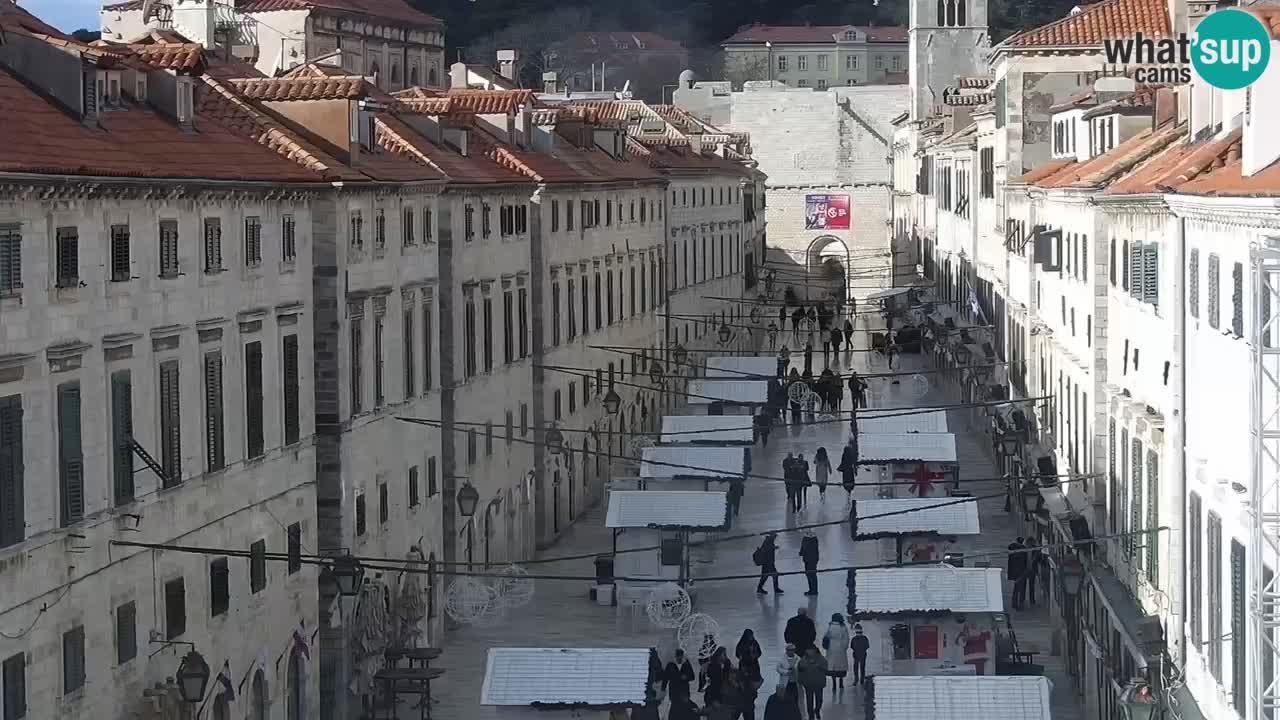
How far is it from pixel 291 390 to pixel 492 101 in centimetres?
2781

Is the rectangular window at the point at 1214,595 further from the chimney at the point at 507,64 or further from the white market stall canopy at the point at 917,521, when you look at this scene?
the chimney at the point at 507,64

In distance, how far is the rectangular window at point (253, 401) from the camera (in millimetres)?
28500

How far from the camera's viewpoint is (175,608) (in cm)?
2564

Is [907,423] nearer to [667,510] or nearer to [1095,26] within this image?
[1095,26]

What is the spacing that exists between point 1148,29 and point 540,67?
115327 mm

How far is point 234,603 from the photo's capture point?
2767cm

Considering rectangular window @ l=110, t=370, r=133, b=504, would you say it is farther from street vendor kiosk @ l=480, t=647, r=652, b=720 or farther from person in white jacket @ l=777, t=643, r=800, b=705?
person in white jacket @ l=777, t=643, r=800, b=705

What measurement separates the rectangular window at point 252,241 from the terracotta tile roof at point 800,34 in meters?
150

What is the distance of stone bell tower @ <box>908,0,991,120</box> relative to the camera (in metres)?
125

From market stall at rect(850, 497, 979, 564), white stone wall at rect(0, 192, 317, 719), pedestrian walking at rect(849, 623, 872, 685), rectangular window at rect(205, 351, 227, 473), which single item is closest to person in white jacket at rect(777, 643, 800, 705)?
pedestrian walking at rect(849, 623, 872, 685)

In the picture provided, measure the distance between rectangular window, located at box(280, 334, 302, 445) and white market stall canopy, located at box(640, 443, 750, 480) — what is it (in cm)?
1621

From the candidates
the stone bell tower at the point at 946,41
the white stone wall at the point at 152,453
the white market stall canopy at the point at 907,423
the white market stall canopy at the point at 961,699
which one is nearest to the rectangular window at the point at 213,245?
the white stone wall at the point at 152,453

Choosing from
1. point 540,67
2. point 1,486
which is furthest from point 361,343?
point 540,67

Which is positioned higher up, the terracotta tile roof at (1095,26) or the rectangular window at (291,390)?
the terracotta tile roof at (1095,26)
